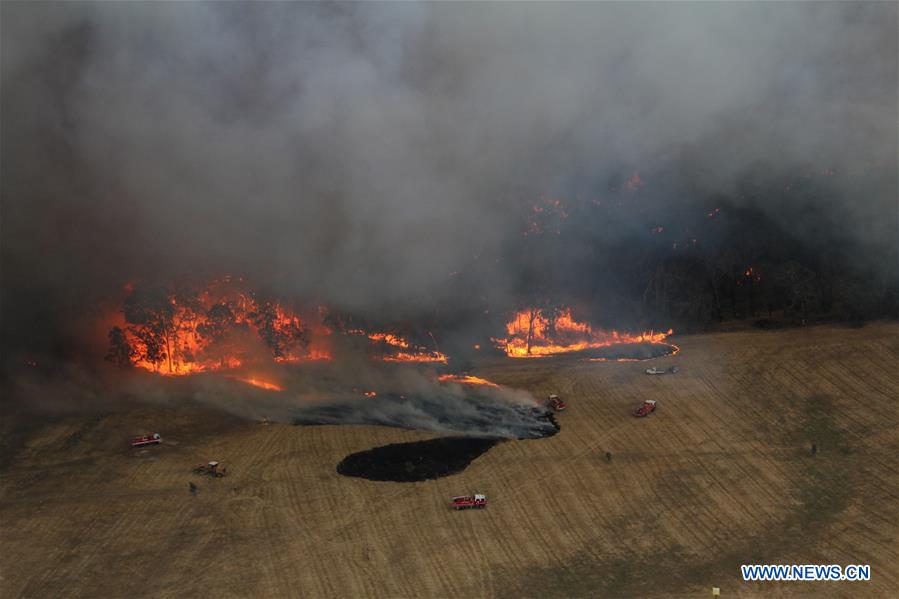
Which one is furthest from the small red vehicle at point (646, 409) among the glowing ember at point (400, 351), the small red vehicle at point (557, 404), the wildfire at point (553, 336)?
the glowing ember at point (400, 351)

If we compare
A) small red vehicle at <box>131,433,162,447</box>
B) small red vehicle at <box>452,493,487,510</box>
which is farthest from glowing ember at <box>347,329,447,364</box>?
small red vehicle at <box>452,493,487,510</box>

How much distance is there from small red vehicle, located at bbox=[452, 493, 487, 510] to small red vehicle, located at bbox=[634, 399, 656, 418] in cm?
1038

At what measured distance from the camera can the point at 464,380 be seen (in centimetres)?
4750

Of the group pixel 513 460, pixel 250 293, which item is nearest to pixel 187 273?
pixel 250 293

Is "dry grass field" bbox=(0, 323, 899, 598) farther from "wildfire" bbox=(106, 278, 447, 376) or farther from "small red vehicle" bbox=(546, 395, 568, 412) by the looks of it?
"wildfire" bbox=(106, 278, 447, 376)

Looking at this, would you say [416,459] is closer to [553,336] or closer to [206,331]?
[553,336]

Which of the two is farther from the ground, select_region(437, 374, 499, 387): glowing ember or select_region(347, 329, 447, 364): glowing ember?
→ select_region(347, 329, 447, 364): glowing ember

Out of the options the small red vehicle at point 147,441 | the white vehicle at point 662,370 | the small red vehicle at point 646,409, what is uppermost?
the white vehicle at point 662,370

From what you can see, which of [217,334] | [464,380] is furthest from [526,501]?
[217,334]

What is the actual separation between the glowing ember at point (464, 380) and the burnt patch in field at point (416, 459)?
736 centimetres

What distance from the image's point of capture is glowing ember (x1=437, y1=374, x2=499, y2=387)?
46694mm

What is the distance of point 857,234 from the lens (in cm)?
5284

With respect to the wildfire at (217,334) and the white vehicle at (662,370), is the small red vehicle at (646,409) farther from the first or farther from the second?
the wildfire at (217,334)

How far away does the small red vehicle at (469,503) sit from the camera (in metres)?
33.2
